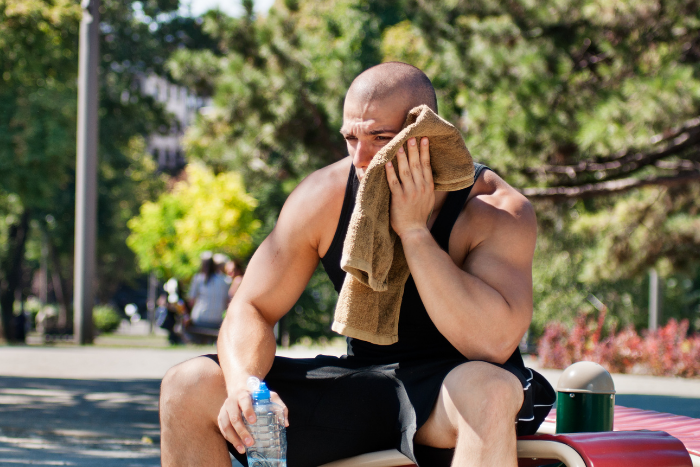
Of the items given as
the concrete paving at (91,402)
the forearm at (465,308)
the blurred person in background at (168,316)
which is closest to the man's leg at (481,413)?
the forearm at (465,308)

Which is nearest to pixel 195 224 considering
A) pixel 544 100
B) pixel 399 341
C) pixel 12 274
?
pixel 12 274

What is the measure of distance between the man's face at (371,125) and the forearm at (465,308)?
0.35m

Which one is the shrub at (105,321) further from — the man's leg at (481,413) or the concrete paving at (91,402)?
the man's leg at (481,413)

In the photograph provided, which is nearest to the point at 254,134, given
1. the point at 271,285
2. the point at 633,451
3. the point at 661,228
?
the point at 661,228

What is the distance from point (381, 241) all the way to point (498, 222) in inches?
13.7

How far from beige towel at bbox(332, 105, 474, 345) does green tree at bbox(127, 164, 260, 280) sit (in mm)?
13618

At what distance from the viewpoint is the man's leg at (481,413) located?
72.9 inches

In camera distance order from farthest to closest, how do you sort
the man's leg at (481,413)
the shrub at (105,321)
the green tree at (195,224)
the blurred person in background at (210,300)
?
the shrub at (105,321) → the green tree at (195,224) → the blurred person in background at (210,300) → the man's leg at (481,413)

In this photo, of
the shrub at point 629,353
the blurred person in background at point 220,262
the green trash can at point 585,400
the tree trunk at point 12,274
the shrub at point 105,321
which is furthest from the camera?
the shrub at point 105,321

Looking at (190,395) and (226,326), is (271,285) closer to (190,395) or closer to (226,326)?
(226,326)

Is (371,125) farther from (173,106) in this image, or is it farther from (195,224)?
(173,106)

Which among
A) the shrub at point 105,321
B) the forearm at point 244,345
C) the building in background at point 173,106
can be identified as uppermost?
the building in background at point 173,106

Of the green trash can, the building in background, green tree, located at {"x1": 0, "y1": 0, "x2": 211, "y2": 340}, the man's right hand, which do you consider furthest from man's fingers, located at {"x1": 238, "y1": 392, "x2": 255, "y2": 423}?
the building in background

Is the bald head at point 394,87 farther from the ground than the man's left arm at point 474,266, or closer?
farther from the ground
